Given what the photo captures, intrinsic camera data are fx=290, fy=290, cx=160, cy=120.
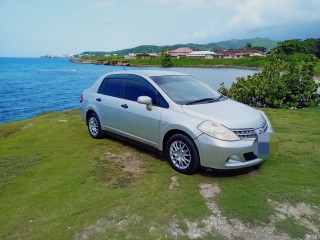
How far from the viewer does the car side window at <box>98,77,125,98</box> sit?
6.24 m

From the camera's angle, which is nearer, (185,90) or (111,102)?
(185,90)

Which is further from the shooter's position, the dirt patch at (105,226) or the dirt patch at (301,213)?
the dirt patch at (301,213)

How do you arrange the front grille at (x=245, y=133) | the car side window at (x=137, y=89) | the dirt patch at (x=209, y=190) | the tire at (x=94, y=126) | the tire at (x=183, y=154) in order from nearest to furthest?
the dirt patch at (x=209, y=190) → the front grille at (x=245, y=133) → the tire at (x=183, y=154) → the car side window at (x=137, y=89) → the tire at (x=94, y=126)

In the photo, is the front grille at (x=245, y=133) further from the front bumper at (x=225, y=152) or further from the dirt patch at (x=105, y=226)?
the dirt patch at (x=105, y=226)

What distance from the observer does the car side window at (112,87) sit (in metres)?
6.24

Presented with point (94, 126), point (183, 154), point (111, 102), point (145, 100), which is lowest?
point (94, 126)

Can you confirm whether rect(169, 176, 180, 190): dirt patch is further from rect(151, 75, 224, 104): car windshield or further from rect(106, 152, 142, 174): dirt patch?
rect(151, 75, 224, 104): car windshield

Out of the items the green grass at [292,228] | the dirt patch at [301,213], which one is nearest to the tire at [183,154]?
the dirt patch at [301,213]

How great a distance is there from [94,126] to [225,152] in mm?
3810

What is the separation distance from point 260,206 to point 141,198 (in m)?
1.62

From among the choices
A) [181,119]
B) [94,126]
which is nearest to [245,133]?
[181,119]

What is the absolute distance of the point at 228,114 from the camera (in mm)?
4754

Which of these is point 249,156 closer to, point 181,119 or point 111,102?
point 181,119

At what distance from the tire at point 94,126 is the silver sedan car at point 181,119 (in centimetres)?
12
